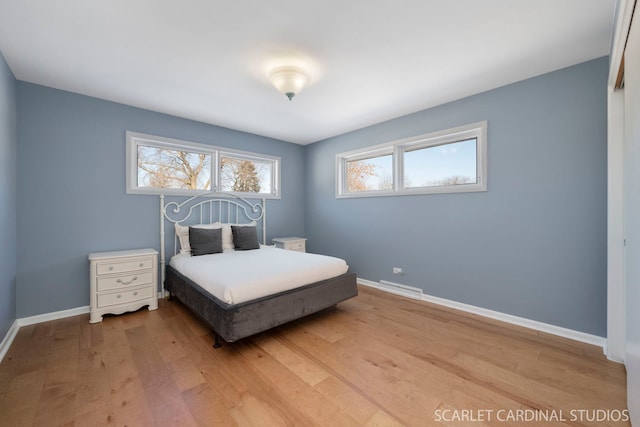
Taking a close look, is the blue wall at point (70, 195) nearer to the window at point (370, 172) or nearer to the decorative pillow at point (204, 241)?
the decorative pillow at point (204, 241)

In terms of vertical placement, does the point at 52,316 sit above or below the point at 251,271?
below

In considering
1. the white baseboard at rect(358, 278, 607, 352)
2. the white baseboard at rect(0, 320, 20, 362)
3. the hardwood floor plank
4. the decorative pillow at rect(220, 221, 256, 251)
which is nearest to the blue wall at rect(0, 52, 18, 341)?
the white baseboard at rect(0, 320, 20, 362)

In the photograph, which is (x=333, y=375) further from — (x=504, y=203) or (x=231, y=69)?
(x=231, y=69)

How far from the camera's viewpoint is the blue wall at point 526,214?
226 cm

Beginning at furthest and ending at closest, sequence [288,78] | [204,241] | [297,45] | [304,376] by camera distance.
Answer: [204,241] → [288,78] → [297,45] → [304,376]

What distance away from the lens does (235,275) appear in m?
2.38

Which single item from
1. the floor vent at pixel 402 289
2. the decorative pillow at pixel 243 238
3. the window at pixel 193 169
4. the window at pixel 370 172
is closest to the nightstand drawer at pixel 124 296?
the decorative pillow at pixel 243 238

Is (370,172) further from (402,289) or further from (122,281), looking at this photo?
(122,281)

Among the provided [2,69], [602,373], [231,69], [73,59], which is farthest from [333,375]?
[2,69]

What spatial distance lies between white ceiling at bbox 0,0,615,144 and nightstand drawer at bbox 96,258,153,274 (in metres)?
1.89

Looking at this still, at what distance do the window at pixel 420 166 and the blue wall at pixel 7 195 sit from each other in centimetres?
380

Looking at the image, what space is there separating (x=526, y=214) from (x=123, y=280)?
431 cm

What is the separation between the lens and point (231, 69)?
240cm

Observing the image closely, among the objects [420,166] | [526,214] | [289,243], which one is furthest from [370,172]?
[526,214]
